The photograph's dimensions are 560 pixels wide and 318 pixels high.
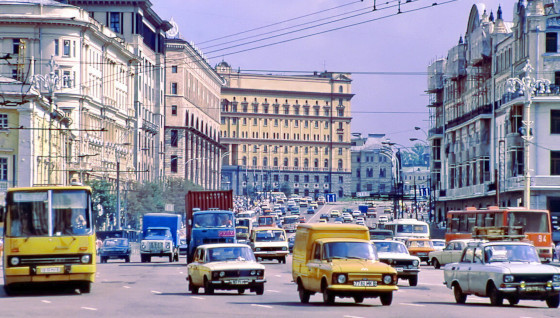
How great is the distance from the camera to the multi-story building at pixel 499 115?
92688 mm

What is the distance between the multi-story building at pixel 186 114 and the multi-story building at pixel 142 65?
3.93 m

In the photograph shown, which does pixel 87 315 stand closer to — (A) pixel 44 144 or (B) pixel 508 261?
(B) pixel 508 261

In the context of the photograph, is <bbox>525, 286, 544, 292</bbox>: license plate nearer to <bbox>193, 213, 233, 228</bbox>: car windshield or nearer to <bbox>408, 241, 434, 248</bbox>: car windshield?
<bbox>193, 213, 233, 228</bbox>: car windshield

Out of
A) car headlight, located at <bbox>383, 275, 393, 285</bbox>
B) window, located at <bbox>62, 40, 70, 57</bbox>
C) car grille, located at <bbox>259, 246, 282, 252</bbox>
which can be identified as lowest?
car grille, located at <bbox>259, 246, 282, 252</bbox>

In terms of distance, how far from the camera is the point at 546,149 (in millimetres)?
92875

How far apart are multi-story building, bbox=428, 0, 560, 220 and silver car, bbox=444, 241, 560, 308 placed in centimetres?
4576

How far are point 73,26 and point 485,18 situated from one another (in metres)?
37.5

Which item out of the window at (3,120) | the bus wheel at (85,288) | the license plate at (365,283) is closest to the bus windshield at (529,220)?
the bus wheel at (85,288)

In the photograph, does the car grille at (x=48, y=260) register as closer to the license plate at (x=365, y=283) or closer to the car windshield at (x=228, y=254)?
the car windshield at (x=228, y=254)

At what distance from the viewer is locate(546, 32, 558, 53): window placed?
308ft

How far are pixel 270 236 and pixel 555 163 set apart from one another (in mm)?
38882

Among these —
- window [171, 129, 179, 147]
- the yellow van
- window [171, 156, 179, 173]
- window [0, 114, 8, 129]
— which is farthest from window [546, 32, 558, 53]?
window [171, 129, 179, 147]

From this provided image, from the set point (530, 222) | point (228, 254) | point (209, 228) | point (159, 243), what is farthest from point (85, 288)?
point (159, 243)

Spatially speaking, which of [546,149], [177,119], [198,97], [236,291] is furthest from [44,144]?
[198,97]
